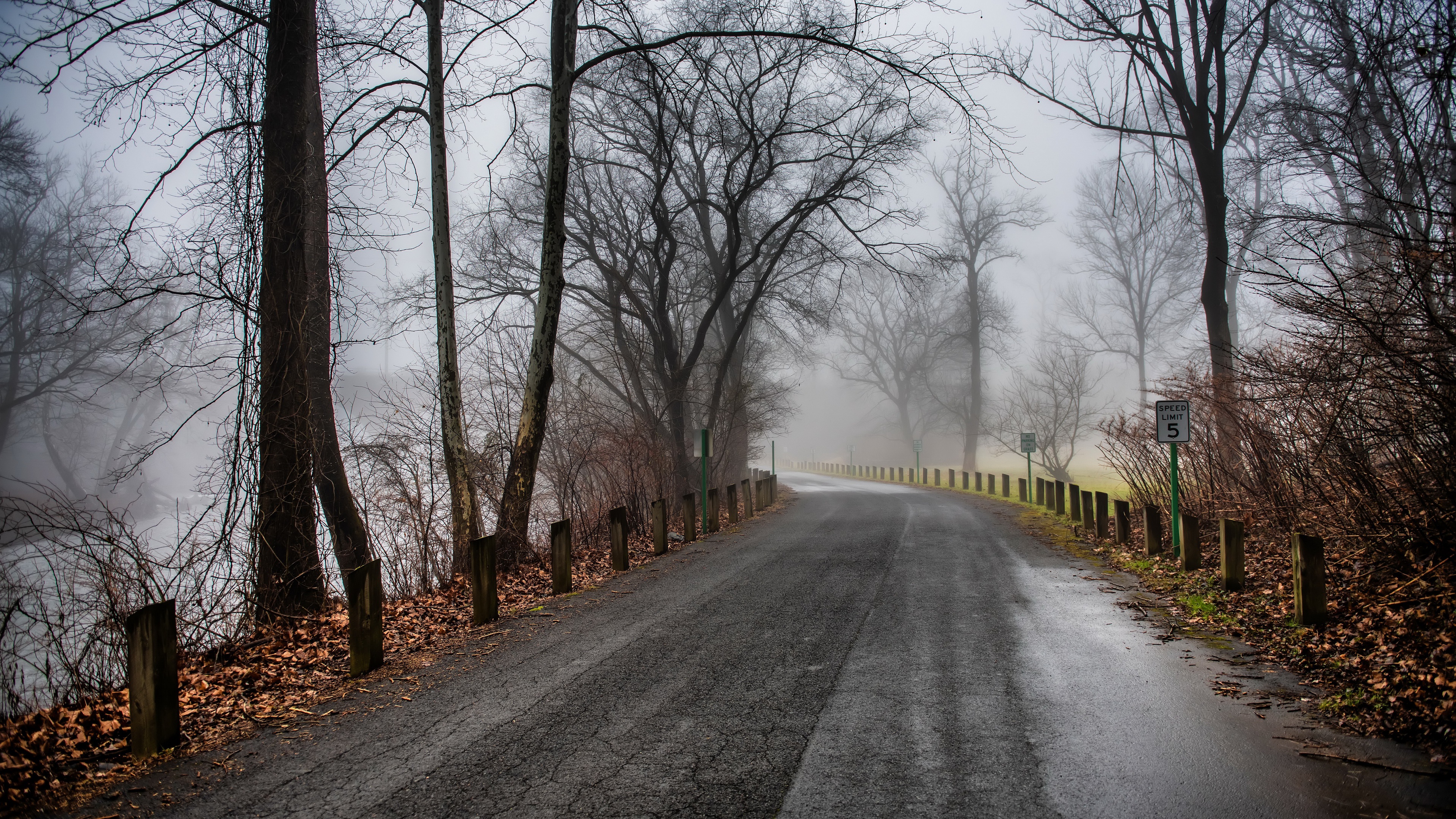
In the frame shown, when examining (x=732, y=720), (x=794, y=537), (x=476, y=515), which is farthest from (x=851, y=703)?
(x=794, y=537)

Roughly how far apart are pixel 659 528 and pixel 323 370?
5723mm

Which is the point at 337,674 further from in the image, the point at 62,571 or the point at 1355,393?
the point at 1355,393

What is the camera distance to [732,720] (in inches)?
174

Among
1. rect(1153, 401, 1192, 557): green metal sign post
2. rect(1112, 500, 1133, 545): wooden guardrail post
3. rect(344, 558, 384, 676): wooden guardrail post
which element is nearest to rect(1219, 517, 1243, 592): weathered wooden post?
rect(1153, 401, 1192, 557): green metal sign post

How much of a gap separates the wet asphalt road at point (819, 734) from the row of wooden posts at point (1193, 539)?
2.86 ft

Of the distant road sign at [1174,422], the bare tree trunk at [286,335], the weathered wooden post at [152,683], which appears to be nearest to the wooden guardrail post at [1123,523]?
the distant road sign at [1174,422]

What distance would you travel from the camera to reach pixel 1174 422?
34.1 feet

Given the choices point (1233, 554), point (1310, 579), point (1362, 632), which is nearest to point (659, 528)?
point (1233, 554)

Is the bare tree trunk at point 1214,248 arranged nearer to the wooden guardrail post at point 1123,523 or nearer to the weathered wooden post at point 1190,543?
the wooden guardrail post at point 1123,523

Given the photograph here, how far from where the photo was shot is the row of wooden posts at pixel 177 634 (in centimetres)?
428

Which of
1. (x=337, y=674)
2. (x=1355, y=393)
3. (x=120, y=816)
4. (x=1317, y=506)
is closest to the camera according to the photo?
(x=120, y=816)

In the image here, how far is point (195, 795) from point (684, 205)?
17.1 m

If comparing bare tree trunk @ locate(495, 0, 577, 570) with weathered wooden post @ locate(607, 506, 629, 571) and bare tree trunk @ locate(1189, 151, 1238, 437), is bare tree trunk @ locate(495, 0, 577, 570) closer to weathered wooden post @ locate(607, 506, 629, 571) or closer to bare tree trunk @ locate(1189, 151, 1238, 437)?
→ weathered wooden post @ locate(607, 506, 629, 571)

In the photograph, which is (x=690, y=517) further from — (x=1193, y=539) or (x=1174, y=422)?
(x=1193, y=539)
